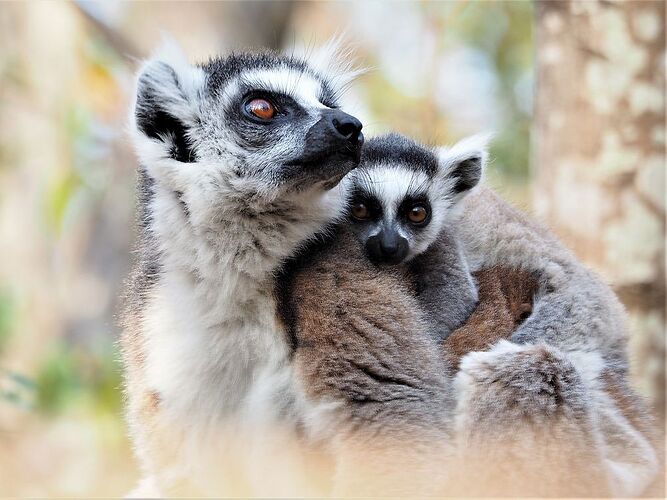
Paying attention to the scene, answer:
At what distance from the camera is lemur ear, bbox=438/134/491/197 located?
17.6ft

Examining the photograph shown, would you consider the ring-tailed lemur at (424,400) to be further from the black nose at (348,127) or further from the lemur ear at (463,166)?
the lemur ear at (463,166)

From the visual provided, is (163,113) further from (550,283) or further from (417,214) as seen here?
(550,283)

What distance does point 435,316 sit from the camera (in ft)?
14.4

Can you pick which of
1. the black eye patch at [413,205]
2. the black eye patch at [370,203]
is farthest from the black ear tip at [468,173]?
the black eye patch at [370,203]

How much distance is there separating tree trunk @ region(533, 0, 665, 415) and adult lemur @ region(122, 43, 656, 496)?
293 centimetres

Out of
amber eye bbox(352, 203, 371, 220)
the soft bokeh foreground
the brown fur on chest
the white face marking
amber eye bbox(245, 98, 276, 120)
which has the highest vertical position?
the soft bokeh foreground

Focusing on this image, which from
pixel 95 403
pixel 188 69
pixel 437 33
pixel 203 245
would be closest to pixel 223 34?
pixel 437 33

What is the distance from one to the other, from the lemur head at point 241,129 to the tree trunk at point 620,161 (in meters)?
2.91

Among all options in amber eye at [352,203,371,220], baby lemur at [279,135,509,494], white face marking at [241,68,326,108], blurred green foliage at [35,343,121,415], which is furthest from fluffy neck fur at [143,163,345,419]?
blurred green foliage at [35,343,121,415]

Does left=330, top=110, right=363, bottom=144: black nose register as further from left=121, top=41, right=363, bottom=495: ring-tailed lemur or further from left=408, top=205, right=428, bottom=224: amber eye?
left=408, top=205, right=428, bottom=224: amber eye

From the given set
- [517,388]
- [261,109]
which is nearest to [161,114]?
[261,109]

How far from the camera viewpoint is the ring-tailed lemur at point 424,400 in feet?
11.8

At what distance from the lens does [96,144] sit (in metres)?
12.1

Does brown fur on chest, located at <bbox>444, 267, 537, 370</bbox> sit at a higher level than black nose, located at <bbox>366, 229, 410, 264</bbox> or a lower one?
lower
